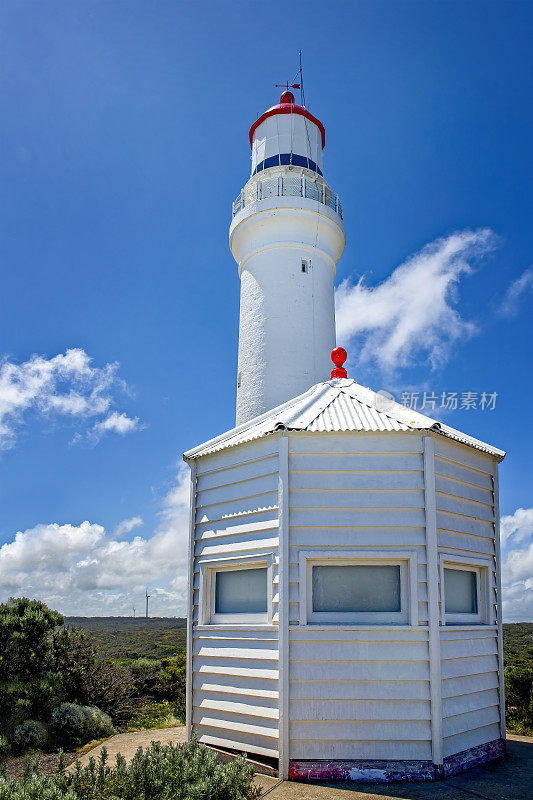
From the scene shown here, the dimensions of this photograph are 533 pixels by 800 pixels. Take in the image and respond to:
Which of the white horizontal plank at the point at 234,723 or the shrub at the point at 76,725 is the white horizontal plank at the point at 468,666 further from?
the shrub at the point at 76,725

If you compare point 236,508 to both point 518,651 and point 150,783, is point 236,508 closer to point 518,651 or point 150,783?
point 150,783

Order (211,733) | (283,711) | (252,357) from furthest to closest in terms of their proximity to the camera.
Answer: (252,357), (211,733), (283,711)

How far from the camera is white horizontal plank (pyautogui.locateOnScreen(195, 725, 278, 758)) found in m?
7.86

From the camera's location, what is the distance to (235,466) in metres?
9.25

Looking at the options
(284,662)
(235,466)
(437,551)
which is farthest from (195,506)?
(437,551)

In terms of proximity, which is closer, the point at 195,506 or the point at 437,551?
the point at 437,551

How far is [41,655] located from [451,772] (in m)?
Result: 7.37

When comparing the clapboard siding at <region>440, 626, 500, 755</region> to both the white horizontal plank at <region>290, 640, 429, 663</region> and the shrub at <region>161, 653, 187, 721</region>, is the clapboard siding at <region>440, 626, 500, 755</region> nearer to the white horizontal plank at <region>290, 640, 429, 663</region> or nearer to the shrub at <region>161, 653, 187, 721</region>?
the white horizontal plank at <region>290, 640, 429, 663</region>

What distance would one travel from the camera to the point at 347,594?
8.15 metres

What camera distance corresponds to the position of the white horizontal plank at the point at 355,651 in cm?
775

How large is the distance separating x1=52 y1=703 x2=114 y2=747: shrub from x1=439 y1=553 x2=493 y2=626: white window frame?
630 cm

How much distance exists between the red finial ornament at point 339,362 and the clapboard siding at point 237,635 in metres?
2.66

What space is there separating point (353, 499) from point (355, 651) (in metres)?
1.84

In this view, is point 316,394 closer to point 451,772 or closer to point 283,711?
point 283,711
